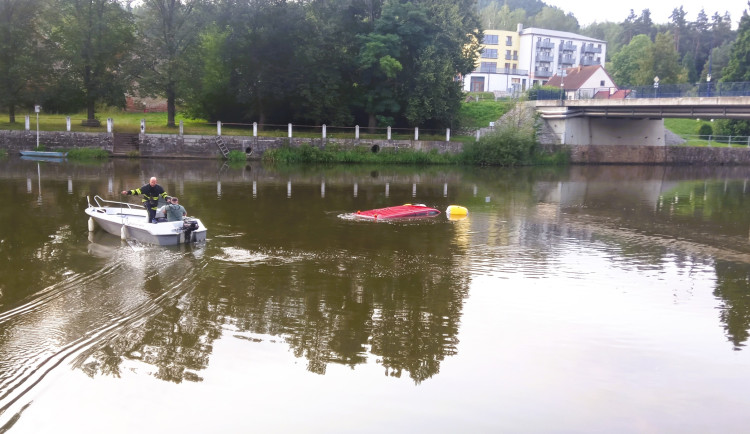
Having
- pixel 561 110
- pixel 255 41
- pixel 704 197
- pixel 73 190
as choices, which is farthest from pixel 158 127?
pixel 704 197

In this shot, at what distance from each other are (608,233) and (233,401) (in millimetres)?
16507

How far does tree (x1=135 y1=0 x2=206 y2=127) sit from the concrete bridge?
94.6ft

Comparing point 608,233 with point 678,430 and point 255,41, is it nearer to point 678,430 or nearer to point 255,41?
point 678,430

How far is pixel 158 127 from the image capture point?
49.1 meters

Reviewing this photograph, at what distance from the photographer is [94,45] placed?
154 feet

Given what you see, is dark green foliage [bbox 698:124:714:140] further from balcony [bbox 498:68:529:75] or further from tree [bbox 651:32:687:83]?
balcony [bbox 498:68:529:75]

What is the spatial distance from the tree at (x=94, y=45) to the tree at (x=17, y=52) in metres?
1.68

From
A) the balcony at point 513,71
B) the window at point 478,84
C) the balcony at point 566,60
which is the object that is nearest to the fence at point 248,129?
the window at point 478,84

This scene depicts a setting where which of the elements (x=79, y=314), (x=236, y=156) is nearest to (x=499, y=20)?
(x=236, y=156)

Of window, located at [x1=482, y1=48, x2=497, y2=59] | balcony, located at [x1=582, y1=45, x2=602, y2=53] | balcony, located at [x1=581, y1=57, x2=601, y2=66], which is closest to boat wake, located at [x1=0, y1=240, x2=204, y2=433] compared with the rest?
window, located at [x1=482, y1=48, x2=497, y2=59]

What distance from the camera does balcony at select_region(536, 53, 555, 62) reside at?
11394cm

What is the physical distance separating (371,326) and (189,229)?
7.27 metres

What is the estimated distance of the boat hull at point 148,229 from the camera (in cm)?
1708

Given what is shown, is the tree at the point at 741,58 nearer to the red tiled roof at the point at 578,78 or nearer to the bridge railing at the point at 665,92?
the red tiled roof at the point at 578,78
